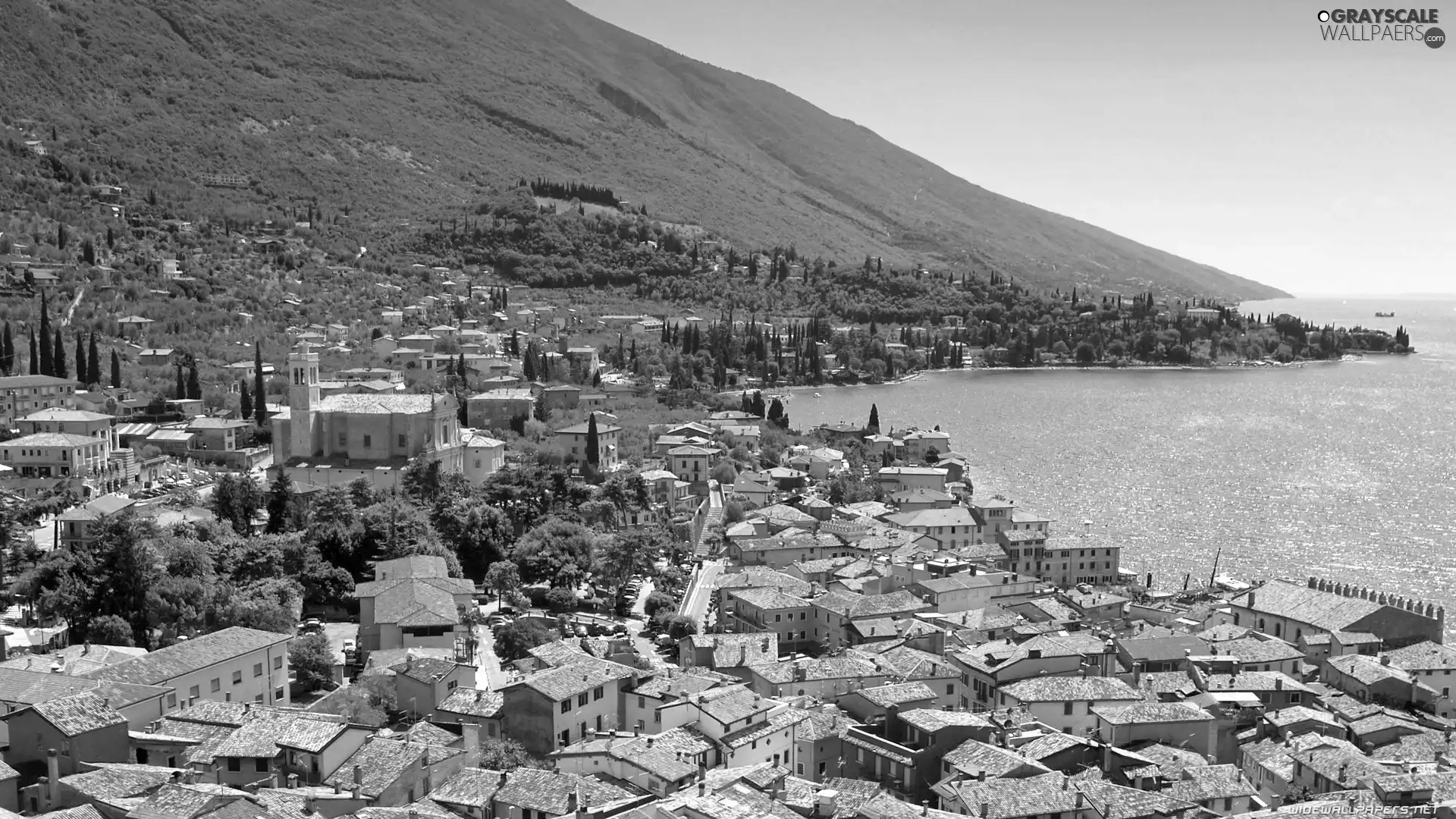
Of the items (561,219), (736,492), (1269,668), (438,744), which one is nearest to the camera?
(438,744)

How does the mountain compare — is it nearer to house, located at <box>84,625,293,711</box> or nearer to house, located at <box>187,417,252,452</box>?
house, located at <box>187,417,252,452</box>

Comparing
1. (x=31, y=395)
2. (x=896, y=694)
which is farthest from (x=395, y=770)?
(x=31, y=395)

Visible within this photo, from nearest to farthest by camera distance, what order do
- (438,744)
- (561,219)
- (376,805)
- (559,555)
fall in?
1. (376,805)
2. (438,744)
3. (559,555)
4. (561,219)

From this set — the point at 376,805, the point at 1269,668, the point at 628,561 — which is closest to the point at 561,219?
the point at 628,561

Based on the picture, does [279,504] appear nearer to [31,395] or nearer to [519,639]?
[519,639]

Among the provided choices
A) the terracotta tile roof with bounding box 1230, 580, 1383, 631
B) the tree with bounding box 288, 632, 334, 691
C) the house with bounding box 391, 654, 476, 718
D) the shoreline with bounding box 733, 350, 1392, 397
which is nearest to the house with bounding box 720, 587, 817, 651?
the house with bounding box 391, 654, 476, 718

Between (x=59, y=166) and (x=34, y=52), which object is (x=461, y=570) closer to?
(x=59, y=166)
